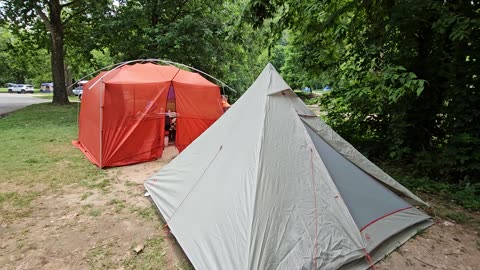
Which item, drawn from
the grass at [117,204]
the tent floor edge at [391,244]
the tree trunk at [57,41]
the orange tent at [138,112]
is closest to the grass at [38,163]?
the orange tent at [138,112]

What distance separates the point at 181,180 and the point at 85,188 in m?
1.97

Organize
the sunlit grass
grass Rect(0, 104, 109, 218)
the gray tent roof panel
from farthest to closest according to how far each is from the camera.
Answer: the sunlit grass, grass Rect(0, 104, 109, 218), the gray tent roof panel

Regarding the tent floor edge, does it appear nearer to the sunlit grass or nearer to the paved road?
the sunlit grass

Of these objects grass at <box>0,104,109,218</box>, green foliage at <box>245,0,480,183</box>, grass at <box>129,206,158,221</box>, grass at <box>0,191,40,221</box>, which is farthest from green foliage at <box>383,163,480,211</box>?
grass at <box>0,191,40,221</box>

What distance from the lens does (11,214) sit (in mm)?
3752

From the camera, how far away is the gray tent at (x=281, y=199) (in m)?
2.53

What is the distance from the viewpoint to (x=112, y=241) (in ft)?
10.6

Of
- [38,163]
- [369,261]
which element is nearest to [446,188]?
[369,261]

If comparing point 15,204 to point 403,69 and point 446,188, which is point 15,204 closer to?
point 403,69

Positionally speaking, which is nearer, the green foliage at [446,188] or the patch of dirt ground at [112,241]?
the patch of dirt ground at [112,241]

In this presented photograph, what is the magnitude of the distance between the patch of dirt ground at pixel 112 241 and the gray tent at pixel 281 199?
203 mm

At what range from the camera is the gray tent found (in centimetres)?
253

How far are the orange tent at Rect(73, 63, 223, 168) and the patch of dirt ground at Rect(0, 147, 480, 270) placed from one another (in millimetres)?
1700

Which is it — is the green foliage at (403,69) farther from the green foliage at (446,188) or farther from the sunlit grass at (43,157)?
the sunlit grass at (43,157)
